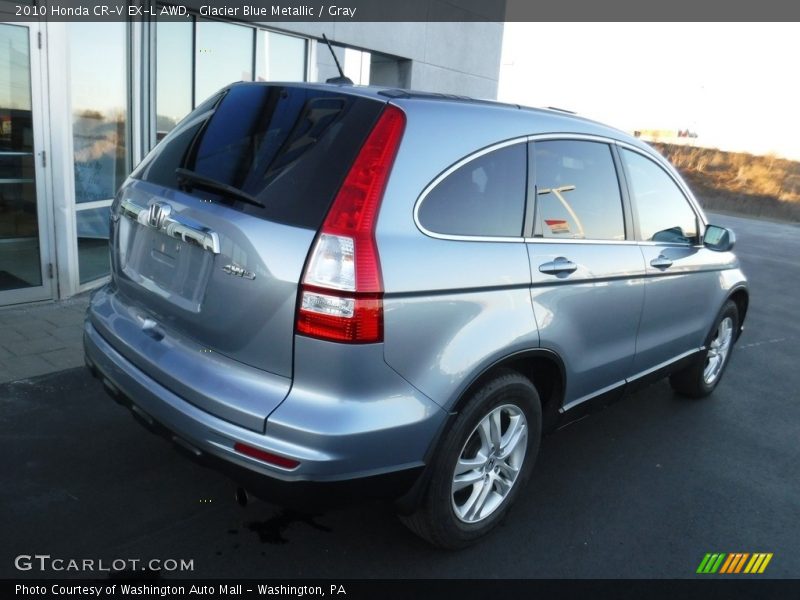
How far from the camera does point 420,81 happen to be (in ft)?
37.0

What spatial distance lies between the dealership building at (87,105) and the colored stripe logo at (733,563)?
18.2 ft

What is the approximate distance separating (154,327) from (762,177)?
146ft

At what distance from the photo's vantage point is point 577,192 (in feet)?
10.6

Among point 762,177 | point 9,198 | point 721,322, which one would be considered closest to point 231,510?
point 721,322

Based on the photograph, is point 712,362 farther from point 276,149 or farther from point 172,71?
point 172,71

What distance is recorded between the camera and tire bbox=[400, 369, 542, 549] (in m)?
2.60

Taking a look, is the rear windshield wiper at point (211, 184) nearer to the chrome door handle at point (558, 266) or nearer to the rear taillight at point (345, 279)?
the rear taillight at point (345, 279)

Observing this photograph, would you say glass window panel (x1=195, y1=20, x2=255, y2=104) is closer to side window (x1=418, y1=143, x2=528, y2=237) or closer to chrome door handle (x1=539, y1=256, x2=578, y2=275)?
side window (x1=418, y1=143, x2=528, y2=237)

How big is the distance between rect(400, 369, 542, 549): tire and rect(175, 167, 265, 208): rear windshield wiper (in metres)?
1.13

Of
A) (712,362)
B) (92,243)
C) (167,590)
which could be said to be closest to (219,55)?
(92,243)

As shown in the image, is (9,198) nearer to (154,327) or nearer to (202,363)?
(154,327)

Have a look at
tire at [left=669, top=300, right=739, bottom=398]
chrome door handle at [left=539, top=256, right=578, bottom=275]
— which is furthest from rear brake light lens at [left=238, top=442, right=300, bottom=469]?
tire at [left=669, top=300, right=739, bottom=398]

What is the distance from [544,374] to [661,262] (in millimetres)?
1124

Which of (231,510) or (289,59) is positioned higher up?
(289,59)
